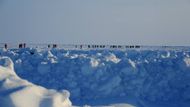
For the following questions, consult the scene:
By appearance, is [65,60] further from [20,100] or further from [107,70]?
[20,100]

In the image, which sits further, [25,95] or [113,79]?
[113,79]

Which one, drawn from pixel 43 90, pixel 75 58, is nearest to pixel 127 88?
pixel 75 58

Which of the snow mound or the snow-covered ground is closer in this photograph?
the snow mound

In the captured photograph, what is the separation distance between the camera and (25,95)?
4.01 meters

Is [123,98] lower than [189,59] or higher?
lower

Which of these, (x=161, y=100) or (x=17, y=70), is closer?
(x=161, y=100)

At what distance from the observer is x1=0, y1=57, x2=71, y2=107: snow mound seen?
12.8 ft

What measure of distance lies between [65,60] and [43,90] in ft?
28.9

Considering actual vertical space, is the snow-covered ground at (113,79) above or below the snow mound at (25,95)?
below

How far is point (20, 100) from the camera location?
394 centimetres

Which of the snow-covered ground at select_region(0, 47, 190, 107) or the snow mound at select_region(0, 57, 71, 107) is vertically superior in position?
the snow mound at select_region(0, 57, 71, 107)

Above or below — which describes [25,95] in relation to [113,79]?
above

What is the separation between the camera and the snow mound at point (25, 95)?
3.91 meters

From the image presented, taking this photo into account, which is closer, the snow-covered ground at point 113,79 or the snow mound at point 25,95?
the snow mound at point 25,95
